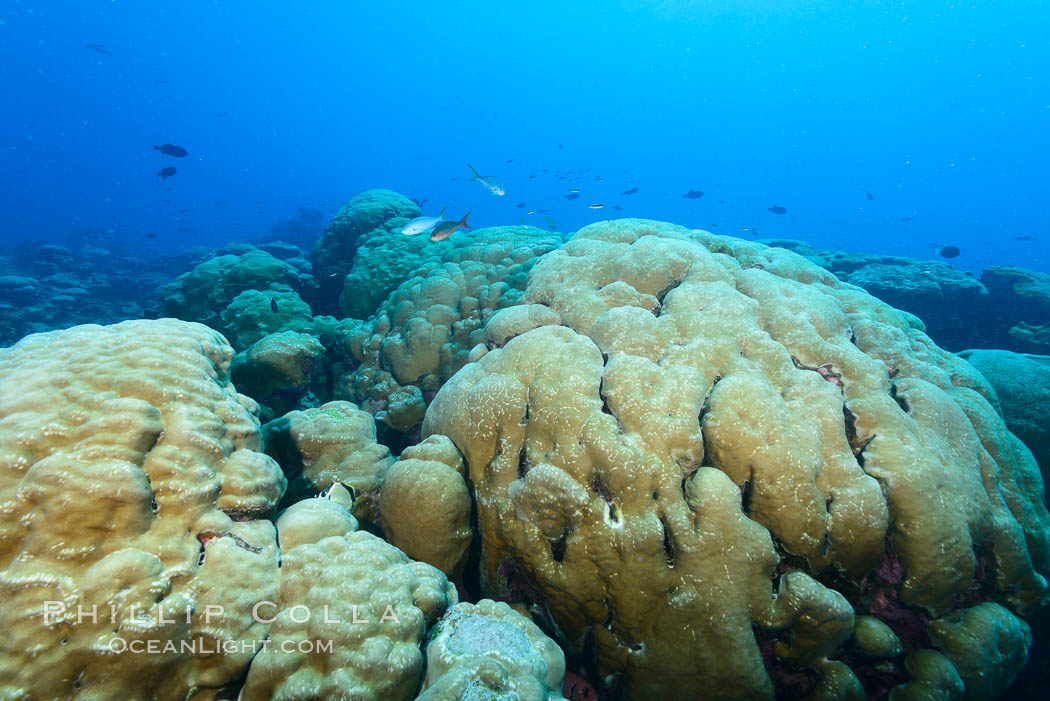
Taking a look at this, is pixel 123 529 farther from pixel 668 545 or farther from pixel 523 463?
pixel 668 545

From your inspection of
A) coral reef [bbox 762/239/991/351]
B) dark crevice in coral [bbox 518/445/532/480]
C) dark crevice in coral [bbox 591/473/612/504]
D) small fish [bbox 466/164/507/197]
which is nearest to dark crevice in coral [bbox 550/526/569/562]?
dark crevice in coral [bbox 591/473/612/504]

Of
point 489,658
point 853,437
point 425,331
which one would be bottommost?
point 425,331

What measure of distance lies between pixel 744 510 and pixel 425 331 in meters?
4.58

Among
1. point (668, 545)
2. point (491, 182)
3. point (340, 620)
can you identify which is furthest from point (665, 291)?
point (491, 182)

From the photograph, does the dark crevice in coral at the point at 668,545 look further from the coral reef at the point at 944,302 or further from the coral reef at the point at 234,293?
the coral reef at the point at 944,302

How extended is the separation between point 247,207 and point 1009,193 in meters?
198

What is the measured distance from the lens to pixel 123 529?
1980 mm

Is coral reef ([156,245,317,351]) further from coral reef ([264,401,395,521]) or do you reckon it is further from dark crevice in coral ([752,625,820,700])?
dark crevice in coral ([752,625,820,700])

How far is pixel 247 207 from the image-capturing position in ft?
340

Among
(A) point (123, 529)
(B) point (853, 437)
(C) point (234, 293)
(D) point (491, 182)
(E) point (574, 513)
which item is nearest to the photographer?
(A) point (123, 529)

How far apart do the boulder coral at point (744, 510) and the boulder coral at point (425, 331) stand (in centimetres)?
207

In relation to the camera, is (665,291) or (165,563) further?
(665,291)

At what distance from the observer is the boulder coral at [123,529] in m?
1.74

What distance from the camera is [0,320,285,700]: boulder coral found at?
174cm
